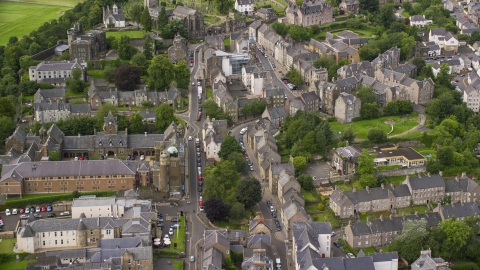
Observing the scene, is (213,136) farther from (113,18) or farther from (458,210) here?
(113,18)

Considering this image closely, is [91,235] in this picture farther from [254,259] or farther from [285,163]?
[285,163]

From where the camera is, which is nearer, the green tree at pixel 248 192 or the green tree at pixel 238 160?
the green tree at pixel 248 192

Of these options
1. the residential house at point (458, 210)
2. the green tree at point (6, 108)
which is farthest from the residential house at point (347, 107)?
the green tree at point (6, 108)

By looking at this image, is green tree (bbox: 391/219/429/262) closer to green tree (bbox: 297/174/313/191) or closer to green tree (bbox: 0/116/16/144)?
green tree (bbox: 297/174/313/191)

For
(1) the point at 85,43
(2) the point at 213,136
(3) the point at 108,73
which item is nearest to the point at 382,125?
(2) the point at 213,136

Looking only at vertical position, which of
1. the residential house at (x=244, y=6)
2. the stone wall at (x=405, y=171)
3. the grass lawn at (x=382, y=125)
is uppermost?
the residential house at (x=244, y=6)

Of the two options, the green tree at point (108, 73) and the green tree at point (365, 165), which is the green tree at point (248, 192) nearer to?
the green tree at point (365, 165)
